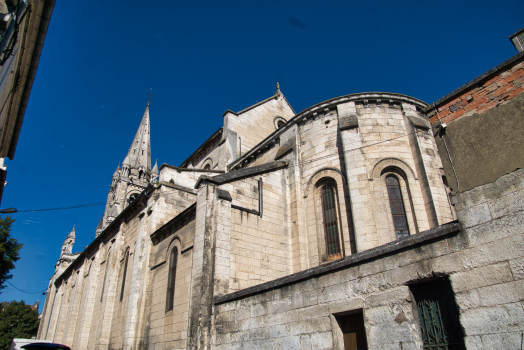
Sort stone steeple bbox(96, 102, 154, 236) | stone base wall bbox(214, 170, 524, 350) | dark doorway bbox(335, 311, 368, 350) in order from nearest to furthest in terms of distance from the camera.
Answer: stone base wall bbox(214, 170, 524, 350)
dark doorway bbox(335, 311, 368, 350)
stone steeple bbox(96, 102, 154, 236)

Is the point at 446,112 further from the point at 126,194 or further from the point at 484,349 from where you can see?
the point at 126,194

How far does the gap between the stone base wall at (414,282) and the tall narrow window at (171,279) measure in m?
5.51

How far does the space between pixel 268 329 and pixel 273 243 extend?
4481 mm

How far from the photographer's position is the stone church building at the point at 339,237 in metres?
4.80

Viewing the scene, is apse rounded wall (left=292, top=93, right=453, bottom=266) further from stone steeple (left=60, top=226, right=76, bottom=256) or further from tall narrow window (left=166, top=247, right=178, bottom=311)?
stone steeple (left=60, top=226, right=76, bottom=256)

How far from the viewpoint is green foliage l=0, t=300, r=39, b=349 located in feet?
123

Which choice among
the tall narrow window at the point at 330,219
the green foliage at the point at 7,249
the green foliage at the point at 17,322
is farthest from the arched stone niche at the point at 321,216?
the green foliage at the point at 17,322

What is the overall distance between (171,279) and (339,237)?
642cm

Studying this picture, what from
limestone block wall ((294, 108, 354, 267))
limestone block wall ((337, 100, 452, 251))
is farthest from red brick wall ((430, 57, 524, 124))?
limestone block wall ((294, 108, 354, 267))

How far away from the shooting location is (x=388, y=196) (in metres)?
11.8

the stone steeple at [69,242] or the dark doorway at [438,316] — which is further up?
the stone steeple at [69,242]

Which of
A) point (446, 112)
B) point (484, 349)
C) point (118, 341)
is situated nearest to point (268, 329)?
point (484, 349)

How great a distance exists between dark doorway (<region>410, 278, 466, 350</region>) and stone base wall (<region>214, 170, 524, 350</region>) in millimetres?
159

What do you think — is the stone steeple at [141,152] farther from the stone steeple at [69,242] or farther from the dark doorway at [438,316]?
the dark doorway at [438,316]
